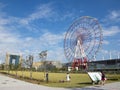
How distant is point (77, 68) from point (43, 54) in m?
25.3

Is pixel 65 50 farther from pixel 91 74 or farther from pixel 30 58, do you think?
pixel 91 74

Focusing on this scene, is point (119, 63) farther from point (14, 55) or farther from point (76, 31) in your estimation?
point (14, 55)

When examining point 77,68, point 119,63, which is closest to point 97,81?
point 77,68

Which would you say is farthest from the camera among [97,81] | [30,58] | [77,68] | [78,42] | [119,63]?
[119,63]

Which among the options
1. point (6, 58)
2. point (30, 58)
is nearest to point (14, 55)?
point (6, 58)

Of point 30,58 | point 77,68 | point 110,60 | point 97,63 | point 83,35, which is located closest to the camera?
point 83,35

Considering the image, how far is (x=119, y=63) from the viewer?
103375 millimetres

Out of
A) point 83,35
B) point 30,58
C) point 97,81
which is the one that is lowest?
point 97,81

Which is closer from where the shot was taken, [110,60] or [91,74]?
[91,74]

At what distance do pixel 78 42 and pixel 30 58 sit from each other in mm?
21295

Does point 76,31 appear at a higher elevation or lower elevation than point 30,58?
higher

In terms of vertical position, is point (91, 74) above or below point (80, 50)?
below

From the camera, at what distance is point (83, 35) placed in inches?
2366

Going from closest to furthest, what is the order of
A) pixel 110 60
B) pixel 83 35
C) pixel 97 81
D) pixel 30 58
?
pixel 97 81 → pixel 83 35 → pixel 30 58 → pixel 110 60
